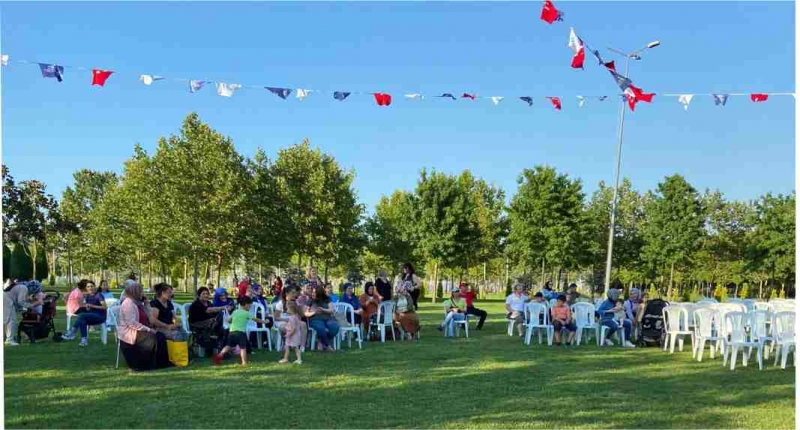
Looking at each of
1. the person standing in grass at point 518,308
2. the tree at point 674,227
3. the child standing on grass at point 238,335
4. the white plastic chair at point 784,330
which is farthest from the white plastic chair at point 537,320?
the tree at point 674,227

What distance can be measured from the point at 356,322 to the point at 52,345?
5.23m

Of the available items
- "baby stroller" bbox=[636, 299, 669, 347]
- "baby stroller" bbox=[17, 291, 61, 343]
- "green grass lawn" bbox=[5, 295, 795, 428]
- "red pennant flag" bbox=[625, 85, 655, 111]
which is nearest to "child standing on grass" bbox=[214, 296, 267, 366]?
"green grass lawn" bbox=[5, 295, 795, 428]

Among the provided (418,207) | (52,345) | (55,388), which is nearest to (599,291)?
(418,207)

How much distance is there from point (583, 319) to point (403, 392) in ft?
21.8

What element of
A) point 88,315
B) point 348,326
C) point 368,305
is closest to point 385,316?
point 368,305

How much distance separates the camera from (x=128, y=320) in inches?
366

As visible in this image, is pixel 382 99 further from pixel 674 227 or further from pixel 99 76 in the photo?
pixel 674 227

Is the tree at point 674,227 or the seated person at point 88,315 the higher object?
the tree at point 674,227

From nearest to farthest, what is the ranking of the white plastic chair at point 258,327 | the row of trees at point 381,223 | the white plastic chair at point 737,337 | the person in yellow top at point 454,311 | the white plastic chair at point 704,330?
the white plastic chair at point 737,337 → the white plastic chair at point 704,330 → the white plastic chair at point 258,327 → the person in yellow top at point 454,311 → the row of trees at point 381,223

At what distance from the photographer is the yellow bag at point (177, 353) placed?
9633 millimetres

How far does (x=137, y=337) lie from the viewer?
9219 mm

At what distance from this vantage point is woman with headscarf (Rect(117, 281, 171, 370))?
30.1 ft

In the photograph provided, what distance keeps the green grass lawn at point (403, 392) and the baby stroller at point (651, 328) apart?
58.2 inches

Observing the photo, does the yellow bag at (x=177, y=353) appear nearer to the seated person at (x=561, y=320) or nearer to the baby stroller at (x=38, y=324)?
the baby stroller at (x=38, y=324)
